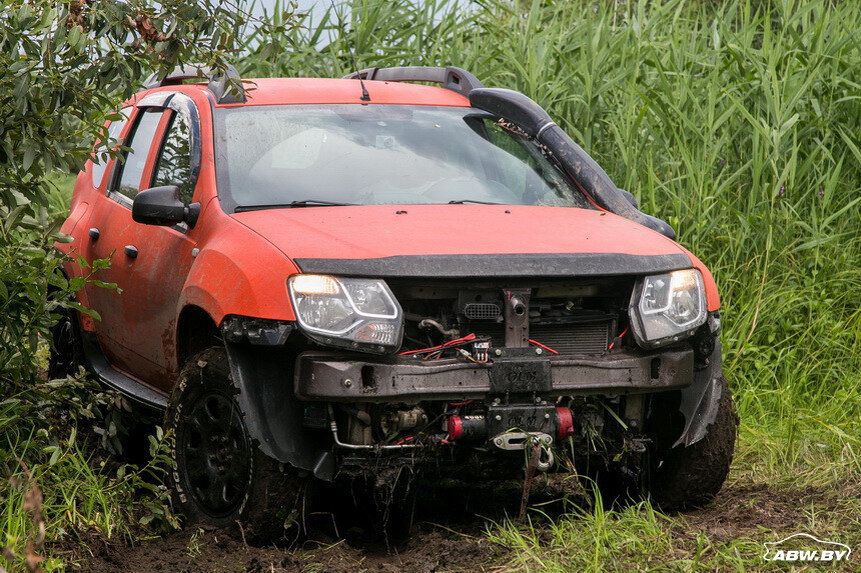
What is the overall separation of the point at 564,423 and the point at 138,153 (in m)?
2.74

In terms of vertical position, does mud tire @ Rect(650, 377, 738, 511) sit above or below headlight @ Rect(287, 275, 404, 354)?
below

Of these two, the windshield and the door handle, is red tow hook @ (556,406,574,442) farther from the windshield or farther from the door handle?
the door handle

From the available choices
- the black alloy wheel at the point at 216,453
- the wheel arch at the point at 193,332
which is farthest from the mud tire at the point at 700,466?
the wheel arch at the point at 193,332

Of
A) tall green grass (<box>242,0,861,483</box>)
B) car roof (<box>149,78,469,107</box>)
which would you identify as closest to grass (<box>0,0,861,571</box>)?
tall green grass (<box>242,0,861,483</box>)

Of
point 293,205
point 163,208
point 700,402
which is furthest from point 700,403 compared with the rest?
point 163,208

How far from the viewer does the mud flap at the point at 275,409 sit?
3.87m

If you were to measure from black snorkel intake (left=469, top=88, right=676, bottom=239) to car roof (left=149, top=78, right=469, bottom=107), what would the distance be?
152 mm

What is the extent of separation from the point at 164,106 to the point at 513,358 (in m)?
2.48

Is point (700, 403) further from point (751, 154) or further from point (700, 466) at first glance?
point (751, 154)

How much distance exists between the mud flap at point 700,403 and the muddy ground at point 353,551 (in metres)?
0.32

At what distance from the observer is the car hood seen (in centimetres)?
383

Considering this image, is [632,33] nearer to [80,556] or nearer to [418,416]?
[418,416]

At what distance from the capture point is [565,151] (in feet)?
17.0

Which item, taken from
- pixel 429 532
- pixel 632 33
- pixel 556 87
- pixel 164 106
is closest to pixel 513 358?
pixel 429 532
